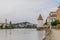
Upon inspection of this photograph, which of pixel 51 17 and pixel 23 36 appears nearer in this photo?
pixel 23 36

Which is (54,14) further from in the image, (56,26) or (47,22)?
(56,26)

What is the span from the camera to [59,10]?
1803 centimetres

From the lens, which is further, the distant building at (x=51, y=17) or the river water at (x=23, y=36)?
the distant building at (x=51, y=17)

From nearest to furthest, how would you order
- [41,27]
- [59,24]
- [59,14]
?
[59,24], [59,14], [41,27]

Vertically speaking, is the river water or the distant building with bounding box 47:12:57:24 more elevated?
the distant building with bounding box 47:12:57:24

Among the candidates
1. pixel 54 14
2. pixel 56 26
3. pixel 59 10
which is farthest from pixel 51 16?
pixel 56 26

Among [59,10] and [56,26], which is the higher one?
[59,10]

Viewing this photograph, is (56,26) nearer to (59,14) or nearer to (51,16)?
(59,14)

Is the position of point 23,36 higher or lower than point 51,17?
lower

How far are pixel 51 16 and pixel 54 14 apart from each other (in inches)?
18.8

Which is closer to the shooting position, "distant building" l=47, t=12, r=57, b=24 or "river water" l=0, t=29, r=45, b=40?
"river water" l=0, t=29, r=45, b=40

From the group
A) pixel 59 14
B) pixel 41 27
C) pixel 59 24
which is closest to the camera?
pixel 59 24

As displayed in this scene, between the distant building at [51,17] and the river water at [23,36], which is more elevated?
the distant building at [51,17]

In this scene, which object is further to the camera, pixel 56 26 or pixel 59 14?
pixel 59 14
